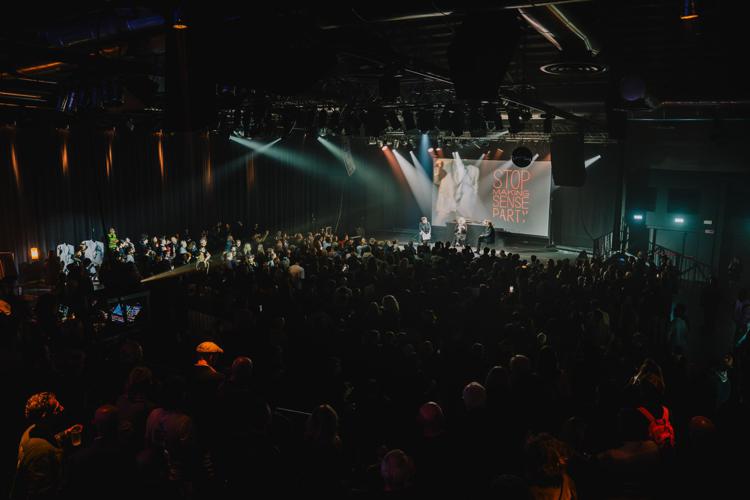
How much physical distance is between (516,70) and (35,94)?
912cm

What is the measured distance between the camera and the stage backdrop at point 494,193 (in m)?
20.0

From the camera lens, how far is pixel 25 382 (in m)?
5.00

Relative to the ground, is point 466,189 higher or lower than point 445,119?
lower

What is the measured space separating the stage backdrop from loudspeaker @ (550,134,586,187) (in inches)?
269

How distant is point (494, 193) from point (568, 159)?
8102mm

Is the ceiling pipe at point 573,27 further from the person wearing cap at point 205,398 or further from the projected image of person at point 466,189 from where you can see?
the projected image of person at point 466,189

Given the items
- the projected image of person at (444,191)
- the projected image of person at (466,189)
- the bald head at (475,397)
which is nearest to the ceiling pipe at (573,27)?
the bald head at (475,397)

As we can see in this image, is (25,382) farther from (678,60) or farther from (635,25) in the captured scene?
(678,60)

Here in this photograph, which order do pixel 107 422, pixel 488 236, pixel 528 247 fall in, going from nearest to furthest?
1. pixel 107 422
2. pixel 488 236
3. pixel 528 247

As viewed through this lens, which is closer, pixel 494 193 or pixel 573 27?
pixel 573 27

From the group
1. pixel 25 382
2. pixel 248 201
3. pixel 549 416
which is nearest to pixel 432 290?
pixel 549 416

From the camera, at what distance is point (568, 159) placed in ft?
42.4

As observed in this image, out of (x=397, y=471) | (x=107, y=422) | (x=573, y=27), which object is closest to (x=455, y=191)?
(x=573, y=27)

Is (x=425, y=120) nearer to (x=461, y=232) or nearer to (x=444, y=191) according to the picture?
(x=461, y=232)
